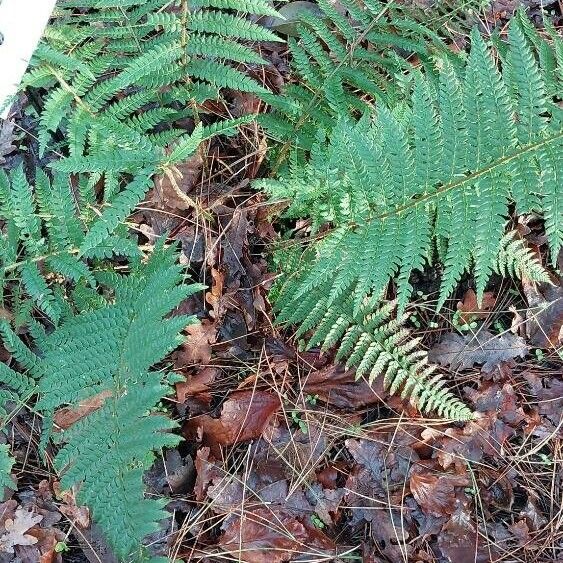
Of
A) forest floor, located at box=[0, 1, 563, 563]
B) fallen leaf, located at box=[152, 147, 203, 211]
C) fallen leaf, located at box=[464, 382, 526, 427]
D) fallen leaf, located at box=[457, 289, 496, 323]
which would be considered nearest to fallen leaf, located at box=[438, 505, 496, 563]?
forest floor, located at box=[0, 1, 563, 563]

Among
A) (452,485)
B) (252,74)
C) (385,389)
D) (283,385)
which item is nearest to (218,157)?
(252,74)

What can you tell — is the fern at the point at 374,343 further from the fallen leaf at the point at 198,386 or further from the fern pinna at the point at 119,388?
the fern pinna at the point at 119,388

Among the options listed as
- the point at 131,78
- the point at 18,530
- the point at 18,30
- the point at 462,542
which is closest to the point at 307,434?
the point at 462,542

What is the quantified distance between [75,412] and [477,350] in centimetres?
200

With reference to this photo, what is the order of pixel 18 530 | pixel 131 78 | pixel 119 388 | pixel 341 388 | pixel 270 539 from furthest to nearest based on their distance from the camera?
1. pixel 341 388
2. pixel 270 539
3. pixel 18 530
4. pixel 131 78
5. pixel 119 388

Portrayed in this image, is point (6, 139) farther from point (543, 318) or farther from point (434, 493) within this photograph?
point (543, 318)

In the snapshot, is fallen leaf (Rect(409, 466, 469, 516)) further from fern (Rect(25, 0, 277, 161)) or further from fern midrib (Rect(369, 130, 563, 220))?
fern (Rect(25, 0, 277, 161))

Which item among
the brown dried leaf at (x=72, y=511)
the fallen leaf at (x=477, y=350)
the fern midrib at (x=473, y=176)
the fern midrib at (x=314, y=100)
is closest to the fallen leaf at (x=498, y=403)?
the fallen leaf at (x=477, y=350)

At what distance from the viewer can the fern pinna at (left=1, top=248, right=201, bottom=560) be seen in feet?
6.05

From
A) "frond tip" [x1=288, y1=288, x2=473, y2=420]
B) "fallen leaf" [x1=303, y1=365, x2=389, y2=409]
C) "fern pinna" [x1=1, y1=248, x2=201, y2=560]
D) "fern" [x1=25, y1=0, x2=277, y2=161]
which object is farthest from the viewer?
"fallen leaf" [x1=303, y1=365, x2=389, y2=409]

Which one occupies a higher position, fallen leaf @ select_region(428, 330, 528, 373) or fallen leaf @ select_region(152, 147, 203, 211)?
fallen leaf @ select_region(152, 147, 203, 211)

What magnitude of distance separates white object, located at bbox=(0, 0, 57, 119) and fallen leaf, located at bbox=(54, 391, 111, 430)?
138 centimetres

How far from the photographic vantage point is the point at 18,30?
6.46ft

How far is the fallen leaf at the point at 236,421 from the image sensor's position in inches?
108
